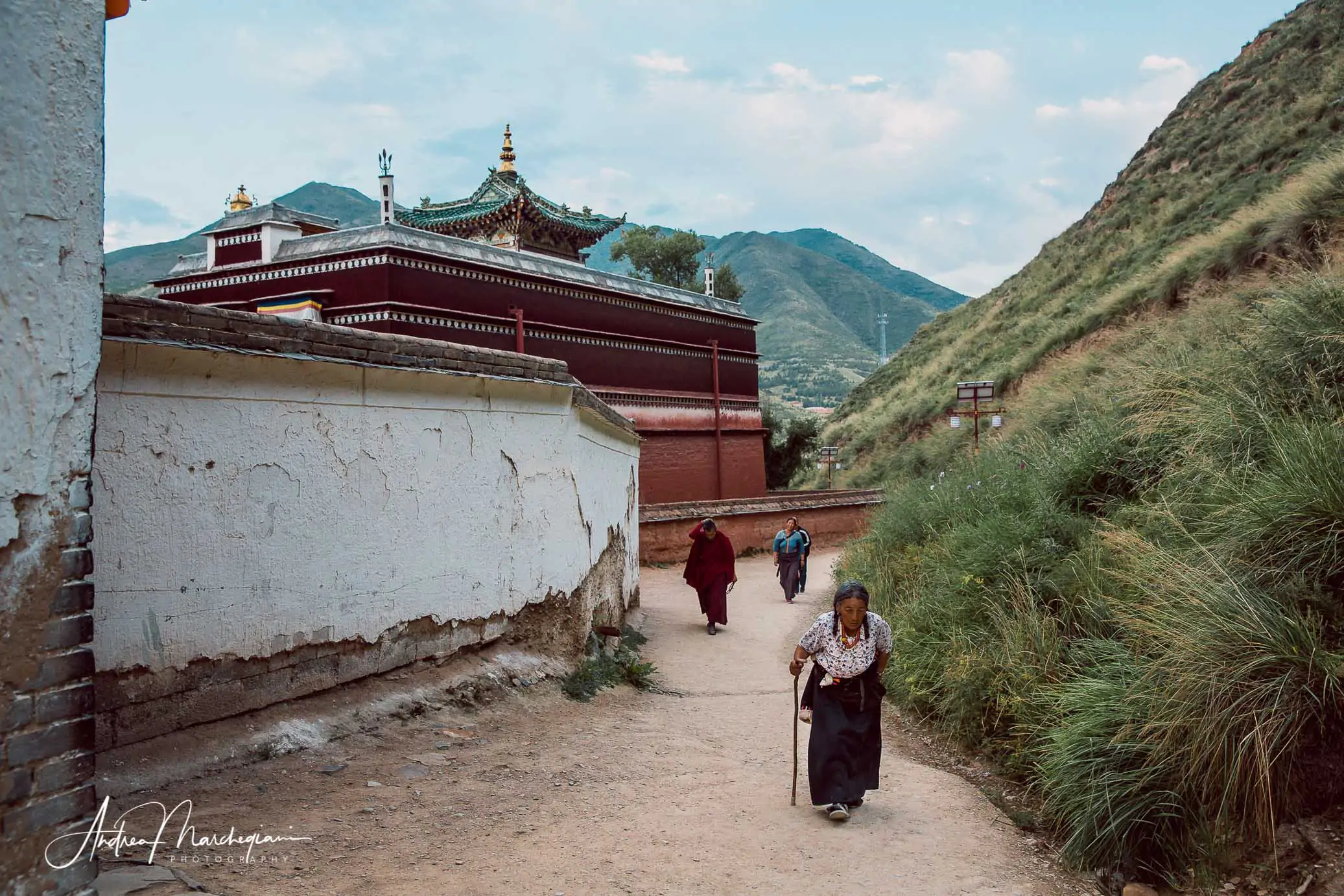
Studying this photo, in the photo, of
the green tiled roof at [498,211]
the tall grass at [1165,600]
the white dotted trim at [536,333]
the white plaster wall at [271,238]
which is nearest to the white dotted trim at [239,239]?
the white plaster wall at [271,238]

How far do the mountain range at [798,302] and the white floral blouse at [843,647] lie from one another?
332 ft

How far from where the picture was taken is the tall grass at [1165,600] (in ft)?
16.4

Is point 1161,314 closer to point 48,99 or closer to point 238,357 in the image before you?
point 238,357

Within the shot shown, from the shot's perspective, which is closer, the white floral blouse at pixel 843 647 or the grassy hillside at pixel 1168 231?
the white floral blouse at pixel 843 647

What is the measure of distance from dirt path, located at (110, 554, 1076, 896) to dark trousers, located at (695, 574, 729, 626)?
502 cm

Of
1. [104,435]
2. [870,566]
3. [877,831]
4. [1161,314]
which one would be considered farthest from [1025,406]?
[104,435]

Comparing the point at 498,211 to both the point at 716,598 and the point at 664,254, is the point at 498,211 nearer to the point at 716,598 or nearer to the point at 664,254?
the point at 716,598

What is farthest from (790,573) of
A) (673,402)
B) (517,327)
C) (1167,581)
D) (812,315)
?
(812,315)

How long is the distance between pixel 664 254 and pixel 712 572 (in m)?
49.5

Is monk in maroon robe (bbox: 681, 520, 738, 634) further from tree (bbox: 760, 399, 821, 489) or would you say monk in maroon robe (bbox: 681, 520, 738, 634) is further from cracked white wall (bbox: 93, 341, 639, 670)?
tree (bbox: 760, 399, 821, 489)

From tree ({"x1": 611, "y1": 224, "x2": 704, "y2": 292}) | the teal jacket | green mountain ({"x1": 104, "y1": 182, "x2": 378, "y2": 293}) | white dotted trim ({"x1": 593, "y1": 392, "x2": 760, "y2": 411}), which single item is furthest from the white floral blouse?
green mountain ({"x1": 104, "y1": 182, "x2": 378, "y2": 293})

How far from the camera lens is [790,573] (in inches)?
631

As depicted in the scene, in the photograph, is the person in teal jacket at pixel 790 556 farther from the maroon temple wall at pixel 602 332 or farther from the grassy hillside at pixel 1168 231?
the maroon temple wall at pixel 602 332

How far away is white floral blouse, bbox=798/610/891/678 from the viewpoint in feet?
19.8
